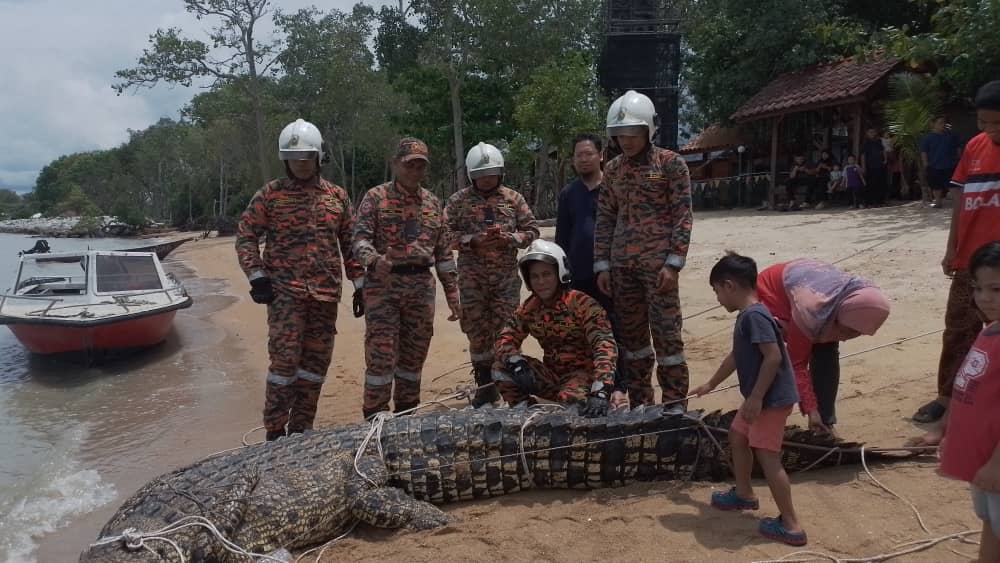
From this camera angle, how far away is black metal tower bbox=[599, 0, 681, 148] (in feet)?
79.9

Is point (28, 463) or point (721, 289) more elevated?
point (721, 289)

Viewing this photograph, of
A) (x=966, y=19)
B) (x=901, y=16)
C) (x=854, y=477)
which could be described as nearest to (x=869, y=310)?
(x=854, y=477)

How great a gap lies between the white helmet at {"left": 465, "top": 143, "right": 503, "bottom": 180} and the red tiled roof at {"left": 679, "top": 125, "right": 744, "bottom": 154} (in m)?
16.0

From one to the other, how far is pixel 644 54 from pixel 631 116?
21.9 metres

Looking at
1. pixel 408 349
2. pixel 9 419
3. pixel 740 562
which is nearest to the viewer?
pixel 740 562

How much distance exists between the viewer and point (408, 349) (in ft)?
16.5

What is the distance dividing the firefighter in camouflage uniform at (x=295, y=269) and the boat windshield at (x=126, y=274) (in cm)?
669

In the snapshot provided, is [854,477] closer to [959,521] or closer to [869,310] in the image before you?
[959,521]

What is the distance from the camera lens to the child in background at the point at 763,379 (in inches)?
115

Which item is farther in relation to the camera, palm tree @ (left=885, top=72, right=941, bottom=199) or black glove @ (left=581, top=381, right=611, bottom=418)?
palm tree @ (left=885, top=72, right=941, bottom=199)

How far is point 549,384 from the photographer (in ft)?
14.9

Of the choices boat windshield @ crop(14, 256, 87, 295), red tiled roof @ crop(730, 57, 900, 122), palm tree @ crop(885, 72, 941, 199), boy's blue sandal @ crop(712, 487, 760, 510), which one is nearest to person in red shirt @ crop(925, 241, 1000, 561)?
boy's blue sandal @ crop(712, 487, 760, 510)

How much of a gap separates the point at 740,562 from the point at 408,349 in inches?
110

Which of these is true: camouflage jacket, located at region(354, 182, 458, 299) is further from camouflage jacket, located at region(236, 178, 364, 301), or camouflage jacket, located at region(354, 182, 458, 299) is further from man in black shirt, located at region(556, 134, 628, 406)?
man in black shirt, located at region(556, 134, 628, 406)
